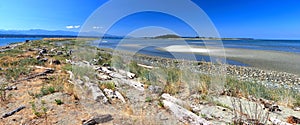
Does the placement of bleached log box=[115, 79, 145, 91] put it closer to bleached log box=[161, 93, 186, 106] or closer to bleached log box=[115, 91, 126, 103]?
bleached log box=[115, 91, 126, 103]

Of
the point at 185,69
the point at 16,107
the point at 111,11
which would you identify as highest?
the point at 111,11

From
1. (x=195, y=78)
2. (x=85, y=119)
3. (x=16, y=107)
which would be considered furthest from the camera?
(x=195, y=78)

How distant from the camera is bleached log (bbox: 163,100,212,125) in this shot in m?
4.24

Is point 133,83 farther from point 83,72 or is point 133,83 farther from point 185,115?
point 185,115

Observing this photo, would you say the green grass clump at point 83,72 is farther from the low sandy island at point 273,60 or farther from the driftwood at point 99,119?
the low sandy island at point 273,60

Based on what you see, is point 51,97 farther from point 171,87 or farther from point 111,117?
point 171,87

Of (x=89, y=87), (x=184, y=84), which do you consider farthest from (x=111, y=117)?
(x=184, y=84)

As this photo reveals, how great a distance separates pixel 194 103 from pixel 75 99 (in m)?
3.71

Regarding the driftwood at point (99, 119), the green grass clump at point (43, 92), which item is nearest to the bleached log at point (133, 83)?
the green grass clump at point (43, 92)

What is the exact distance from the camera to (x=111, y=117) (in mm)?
4758

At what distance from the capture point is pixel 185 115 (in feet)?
15.3

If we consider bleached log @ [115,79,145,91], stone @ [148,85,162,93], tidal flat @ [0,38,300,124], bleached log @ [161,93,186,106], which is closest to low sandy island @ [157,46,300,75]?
tidal flat @ [0,38,300,124]

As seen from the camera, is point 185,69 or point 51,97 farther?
point 185,69

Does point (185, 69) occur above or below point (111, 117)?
above
